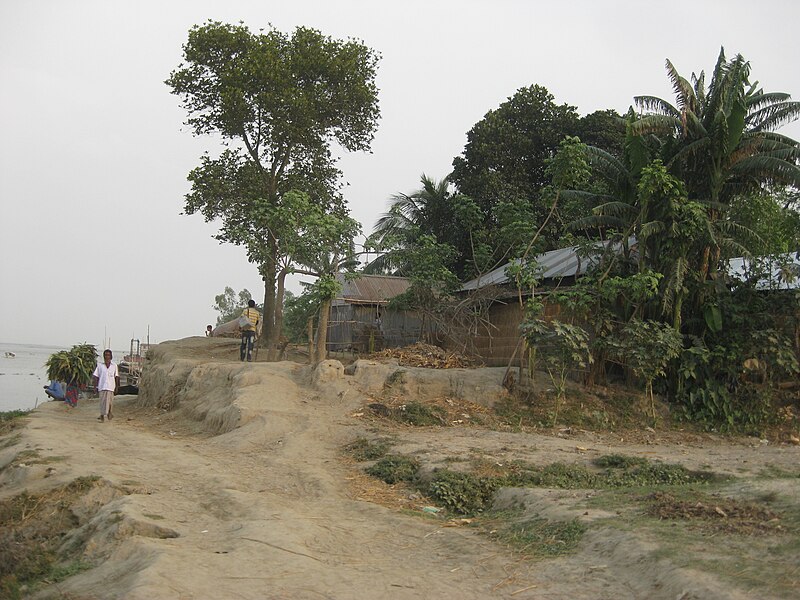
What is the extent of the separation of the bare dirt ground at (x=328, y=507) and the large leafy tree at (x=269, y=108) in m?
6.52

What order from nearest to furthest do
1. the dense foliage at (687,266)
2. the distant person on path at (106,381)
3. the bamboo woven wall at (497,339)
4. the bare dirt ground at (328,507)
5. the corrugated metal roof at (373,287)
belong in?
the bare dirt ground at (328,507)
the dense foliage at (687,266)
the distant person on path at (106,381)
the bamboo woven wall at (497,339)
the corrugated metal roof at (373,287)

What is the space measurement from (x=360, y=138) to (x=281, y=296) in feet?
20.4

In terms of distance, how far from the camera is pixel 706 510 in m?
6.16

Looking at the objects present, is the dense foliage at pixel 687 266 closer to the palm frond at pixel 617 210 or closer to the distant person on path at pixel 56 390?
the palm frond at pixel 617 210

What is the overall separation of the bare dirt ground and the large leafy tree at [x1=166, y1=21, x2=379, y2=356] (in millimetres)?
6516

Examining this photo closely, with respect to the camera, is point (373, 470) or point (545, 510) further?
point (373, 470)

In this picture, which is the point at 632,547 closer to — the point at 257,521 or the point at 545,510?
the point at 545,510

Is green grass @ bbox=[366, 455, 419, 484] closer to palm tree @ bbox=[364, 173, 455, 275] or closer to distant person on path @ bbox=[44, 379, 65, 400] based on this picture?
distant person on path @ bbox=[44, 379, 65, 400]

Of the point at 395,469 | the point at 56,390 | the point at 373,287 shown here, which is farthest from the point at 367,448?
the point at 373,287

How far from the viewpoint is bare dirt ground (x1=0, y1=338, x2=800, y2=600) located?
5.20 metres

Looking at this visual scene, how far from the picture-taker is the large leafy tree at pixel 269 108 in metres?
19.2

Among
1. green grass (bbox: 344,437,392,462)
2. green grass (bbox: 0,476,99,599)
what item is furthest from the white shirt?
green grass (bbox: 0,476,99,599)

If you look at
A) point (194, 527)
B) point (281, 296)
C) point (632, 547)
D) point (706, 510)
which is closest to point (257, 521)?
point (194, 527)

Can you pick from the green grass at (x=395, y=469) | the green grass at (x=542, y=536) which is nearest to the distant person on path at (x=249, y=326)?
the green grass at (x=395, y=469)
